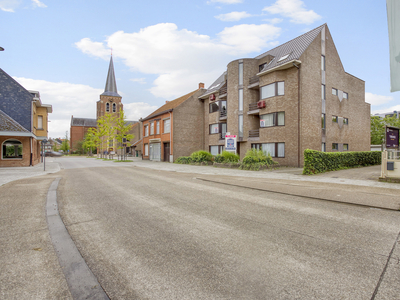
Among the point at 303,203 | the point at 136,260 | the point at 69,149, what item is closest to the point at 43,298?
the point at 136,260

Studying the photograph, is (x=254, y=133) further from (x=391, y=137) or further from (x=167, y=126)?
(x=167, y=126)

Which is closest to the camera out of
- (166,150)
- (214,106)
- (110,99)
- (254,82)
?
(254,82)

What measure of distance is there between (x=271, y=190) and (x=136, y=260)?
577 centimetres

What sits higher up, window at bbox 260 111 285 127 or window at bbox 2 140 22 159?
window at bbox 260 111 285 127

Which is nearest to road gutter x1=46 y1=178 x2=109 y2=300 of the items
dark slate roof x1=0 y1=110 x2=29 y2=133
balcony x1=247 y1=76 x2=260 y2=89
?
dark slate roof x1=0 y1=110 x2=29 y2=133

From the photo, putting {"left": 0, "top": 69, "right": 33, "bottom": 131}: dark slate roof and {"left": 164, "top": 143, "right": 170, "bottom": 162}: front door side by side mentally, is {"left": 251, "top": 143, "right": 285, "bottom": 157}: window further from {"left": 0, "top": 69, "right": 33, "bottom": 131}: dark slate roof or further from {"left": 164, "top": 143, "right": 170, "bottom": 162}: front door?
{"left": 0, "top": 69, "right": 33, "bottom": 131}: dark slate roof

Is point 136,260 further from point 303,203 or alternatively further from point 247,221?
point 303,203

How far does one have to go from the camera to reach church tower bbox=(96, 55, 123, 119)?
64625 mm

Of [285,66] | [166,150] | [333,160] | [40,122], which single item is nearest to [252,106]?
[285,66]

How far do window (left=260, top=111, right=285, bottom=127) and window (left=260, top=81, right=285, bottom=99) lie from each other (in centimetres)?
169

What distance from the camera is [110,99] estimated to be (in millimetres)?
65375

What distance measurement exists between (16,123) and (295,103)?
24024 millimetres

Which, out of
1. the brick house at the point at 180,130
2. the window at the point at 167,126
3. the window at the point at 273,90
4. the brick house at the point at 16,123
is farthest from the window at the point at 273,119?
the brick house at the point at 16,123

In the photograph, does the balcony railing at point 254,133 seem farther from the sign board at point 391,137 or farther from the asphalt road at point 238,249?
the asphalt road at point 238,249
